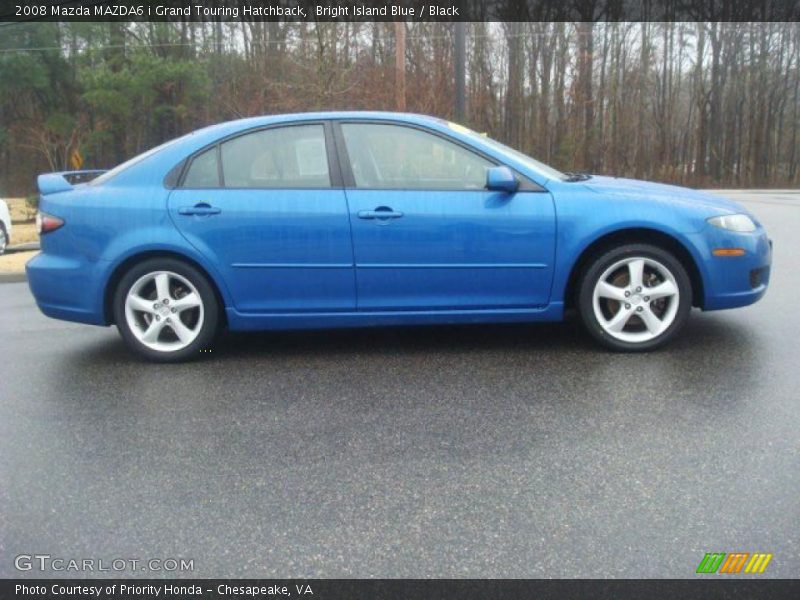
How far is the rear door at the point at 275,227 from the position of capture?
4.90 m

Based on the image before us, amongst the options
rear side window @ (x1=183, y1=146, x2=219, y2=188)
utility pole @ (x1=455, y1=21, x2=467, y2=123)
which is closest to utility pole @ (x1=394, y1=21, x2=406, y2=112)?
utility pole @ (x1=455, y1=21, x2=467, y2=123)

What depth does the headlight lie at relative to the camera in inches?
193

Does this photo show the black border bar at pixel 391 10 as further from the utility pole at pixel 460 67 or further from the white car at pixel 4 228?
the white car at pixel 4 228

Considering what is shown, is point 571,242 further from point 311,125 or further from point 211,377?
point 211,377

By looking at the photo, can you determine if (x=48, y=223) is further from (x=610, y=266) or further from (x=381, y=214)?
(x=610, y=266)

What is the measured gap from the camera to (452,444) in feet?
11.8

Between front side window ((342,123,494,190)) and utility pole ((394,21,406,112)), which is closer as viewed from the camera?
front side window ((342,123,494,190))

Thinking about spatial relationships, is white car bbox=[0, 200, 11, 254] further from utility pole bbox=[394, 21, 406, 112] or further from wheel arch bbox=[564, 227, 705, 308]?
wheel arch bbox=[564, 227, 705, 308]

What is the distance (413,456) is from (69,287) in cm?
280

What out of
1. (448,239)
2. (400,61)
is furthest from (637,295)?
(400,61)

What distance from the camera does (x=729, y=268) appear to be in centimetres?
490

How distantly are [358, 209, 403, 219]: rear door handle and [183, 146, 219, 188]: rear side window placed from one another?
970 mm

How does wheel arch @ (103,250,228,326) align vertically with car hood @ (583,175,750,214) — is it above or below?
below
